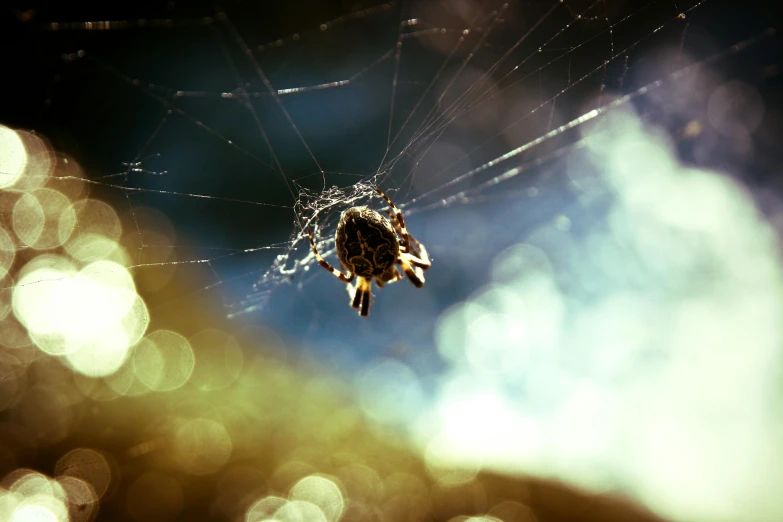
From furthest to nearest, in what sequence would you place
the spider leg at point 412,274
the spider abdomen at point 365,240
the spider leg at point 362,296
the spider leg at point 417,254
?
the spider leg at point 362,296, the spider leg at point 412,274, the spider leg at point 417,254, the spider abdomen at point 365,240

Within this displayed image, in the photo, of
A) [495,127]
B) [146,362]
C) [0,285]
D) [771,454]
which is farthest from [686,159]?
[0,285]

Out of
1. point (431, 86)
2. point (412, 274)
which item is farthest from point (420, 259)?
point (431, 86)

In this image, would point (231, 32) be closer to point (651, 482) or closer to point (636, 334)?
point (651, 482)

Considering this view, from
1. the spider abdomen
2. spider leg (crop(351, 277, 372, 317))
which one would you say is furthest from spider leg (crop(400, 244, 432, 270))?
spider leg (crop(351, 277, 372, 317))

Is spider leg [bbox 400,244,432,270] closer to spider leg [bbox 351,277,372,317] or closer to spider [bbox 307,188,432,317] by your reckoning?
spider [bbox 307,188,432,317]

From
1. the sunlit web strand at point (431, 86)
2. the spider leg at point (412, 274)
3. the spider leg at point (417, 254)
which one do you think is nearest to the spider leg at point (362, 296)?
the spider leg at point (412, 274)

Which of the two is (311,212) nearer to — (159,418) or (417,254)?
(417,254)

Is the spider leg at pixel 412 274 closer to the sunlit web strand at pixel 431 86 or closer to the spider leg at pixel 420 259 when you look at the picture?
the spider leg at pixel 420 259
